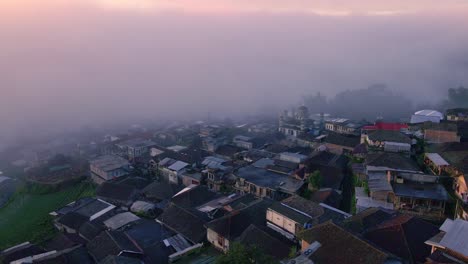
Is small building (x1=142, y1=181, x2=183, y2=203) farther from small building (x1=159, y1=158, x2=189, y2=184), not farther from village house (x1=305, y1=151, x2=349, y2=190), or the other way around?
village house (x1=305, y1=151, x2=349, y2=190)

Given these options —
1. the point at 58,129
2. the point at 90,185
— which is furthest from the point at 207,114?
the point at 90,185

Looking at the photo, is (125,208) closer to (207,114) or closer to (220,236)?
(220,236)

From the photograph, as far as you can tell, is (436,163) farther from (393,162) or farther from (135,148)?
(135,148)

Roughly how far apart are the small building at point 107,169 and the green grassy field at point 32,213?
159cm

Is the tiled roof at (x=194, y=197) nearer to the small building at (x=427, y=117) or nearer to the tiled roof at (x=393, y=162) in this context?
the tiled roof at (x=393, y=162)

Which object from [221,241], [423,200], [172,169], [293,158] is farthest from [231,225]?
[172,169]

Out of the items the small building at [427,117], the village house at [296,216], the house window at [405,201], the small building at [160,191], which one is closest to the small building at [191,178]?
the small building at [160,191]

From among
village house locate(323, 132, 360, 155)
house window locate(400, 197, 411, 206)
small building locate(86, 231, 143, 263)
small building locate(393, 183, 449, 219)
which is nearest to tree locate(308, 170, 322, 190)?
small building locate(393, 183, 449, 219)

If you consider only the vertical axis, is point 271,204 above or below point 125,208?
above

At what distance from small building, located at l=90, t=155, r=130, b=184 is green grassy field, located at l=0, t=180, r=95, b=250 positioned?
1595mm

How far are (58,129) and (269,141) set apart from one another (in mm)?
54548

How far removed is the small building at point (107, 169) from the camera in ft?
128

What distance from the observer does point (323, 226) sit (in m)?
18.3

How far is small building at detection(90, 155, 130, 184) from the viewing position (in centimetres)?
3906
